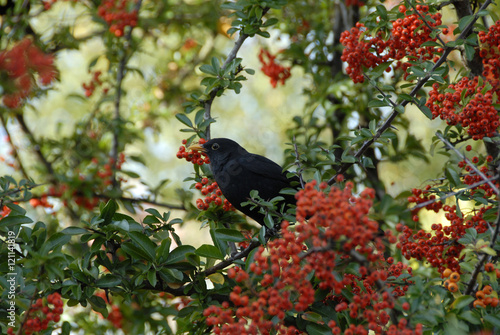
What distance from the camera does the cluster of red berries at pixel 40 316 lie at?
209 cm

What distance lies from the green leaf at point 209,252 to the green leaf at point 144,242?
220 millimetres

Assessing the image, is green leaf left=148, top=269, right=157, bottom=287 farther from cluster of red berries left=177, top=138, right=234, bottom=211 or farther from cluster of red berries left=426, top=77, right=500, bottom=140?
cluster of red berries left=426, top=77, right=500, bottom=140

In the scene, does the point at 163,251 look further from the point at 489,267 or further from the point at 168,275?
the point at 489,267

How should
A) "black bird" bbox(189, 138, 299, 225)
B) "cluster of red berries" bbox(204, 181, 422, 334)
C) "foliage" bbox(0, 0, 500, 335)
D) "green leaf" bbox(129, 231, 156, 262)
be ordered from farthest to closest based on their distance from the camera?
"black bird" bbox(189, 138, 299, 225), "green leaf" bbox(129, 231, 156, 262), "foliage" bbox(0, 0, 500, 335), "cluster of red berries" bbox(204, 181, 422, 334)

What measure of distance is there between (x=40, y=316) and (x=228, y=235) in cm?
93

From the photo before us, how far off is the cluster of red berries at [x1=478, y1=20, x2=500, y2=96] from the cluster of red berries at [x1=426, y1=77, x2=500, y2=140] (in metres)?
0.20

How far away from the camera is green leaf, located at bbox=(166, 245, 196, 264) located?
2.60 meters

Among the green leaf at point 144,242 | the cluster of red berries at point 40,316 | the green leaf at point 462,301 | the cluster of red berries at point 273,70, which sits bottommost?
the green leaf at point 462,301

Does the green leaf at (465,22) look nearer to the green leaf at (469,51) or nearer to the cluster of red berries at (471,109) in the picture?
the green leaf at (469,51)

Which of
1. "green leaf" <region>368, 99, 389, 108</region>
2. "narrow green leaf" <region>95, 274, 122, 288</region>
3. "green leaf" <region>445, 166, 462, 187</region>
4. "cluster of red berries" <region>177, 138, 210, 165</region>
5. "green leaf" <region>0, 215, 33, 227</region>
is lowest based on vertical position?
"narrow green leaf" <region>95, 274, 122, 288</region>

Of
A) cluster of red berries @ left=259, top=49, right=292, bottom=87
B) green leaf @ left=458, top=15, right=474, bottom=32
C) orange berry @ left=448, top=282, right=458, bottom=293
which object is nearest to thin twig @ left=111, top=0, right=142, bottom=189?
cluster of red berries @ left=259, top=49, right=292, bottom=87

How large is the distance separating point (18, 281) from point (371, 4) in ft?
12.4

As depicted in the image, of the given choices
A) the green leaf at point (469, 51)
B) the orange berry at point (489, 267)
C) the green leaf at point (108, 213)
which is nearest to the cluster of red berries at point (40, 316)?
the green leaf at point (108, 213)

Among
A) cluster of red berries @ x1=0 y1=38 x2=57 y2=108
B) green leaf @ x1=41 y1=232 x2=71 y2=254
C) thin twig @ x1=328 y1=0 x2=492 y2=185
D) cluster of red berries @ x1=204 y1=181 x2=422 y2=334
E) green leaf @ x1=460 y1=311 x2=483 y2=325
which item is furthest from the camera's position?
thin twig @ x1=328 y1=0 x2=492 y2=185
